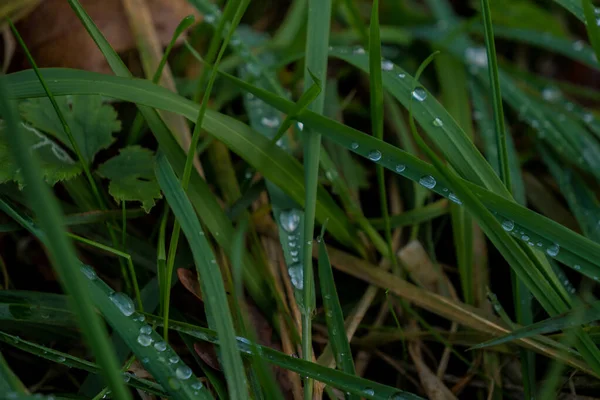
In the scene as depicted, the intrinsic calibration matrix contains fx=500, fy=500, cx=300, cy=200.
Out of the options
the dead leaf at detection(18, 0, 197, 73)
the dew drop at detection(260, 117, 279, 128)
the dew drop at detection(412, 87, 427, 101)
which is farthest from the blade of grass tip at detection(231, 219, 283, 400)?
the dead leaf at detection(18, 0, 197, 73)

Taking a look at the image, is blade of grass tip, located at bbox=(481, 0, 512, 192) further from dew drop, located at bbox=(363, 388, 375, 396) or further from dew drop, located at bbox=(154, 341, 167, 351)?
dew drop, located at bbox=(154, 341, 167, 351)

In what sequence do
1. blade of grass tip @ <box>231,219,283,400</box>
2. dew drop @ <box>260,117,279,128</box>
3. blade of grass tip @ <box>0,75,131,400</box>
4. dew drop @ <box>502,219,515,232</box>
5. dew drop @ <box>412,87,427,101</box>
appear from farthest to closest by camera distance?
dew drop @ <box>260,117,279,128</box> → dew drop @ <box>412,87,427,101</box> → dew drop @ <box>502,219,515,232</box> → blade of grass tip @ <box>231,219,283,400</box> → blade of grass tip @ <box>0,75,131,400</box>

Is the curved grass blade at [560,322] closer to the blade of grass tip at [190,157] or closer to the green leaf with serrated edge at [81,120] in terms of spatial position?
the blade of grass tip at [190,157]

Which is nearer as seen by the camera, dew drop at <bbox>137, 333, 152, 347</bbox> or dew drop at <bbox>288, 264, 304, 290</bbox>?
dew drop at <bbox>137, 333, 152, 347</bbox>

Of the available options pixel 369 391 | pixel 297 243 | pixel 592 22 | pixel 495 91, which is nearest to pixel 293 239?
pixel 297 243

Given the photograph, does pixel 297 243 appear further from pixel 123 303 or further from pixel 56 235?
pixel 56 235

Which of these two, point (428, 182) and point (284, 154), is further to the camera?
point (284, 154)
